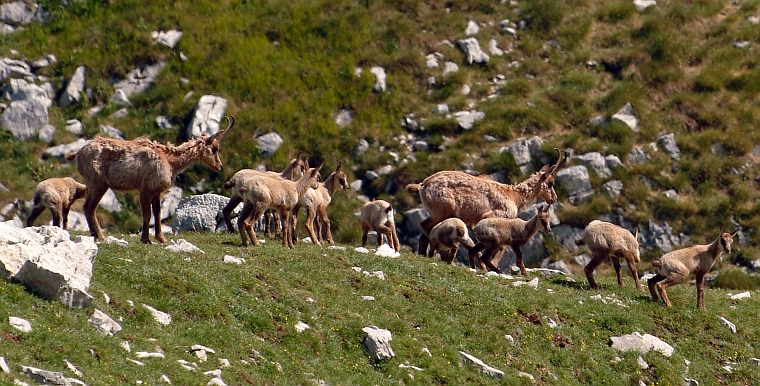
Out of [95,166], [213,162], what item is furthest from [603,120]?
[95,166]

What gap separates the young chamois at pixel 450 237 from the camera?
20922 millimetres

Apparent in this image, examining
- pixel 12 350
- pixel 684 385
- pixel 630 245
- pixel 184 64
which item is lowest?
pixel 684 385

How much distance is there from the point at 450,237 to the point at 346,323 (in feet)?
20.3

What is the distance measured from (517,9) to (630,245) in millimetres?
Answer: 20993

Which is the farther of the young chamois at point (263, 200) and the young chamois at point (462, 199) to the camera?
the young chamois at point (462, 199)

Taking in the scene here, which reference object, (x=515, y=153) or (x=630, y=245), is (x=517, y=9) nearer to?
(x=515, y=153)

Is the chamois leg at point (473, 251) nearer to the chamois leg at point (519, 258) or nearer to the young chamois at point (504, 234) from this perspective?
the young chamois at point (504, 234)

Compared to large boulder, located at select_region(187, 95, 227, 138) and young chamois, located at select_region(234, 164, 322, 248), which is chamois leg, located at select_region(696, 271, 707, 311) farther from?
large boulder, located at select_region(187, 95, 227, 138)

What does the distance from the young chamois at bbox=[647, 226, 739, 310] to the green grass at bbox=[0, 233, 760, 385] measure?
339mm

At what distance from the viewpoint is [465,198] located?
22.6 metres

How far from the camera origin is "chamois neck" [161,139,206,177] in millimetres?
18812

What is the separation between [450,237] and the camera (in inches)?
827

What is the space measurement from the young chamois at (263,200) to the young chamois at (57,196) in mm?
3968

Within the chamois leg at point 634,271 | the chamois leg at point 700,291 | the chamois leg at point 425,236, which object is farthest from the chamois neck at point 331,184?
the chamois leg at point 700,291
